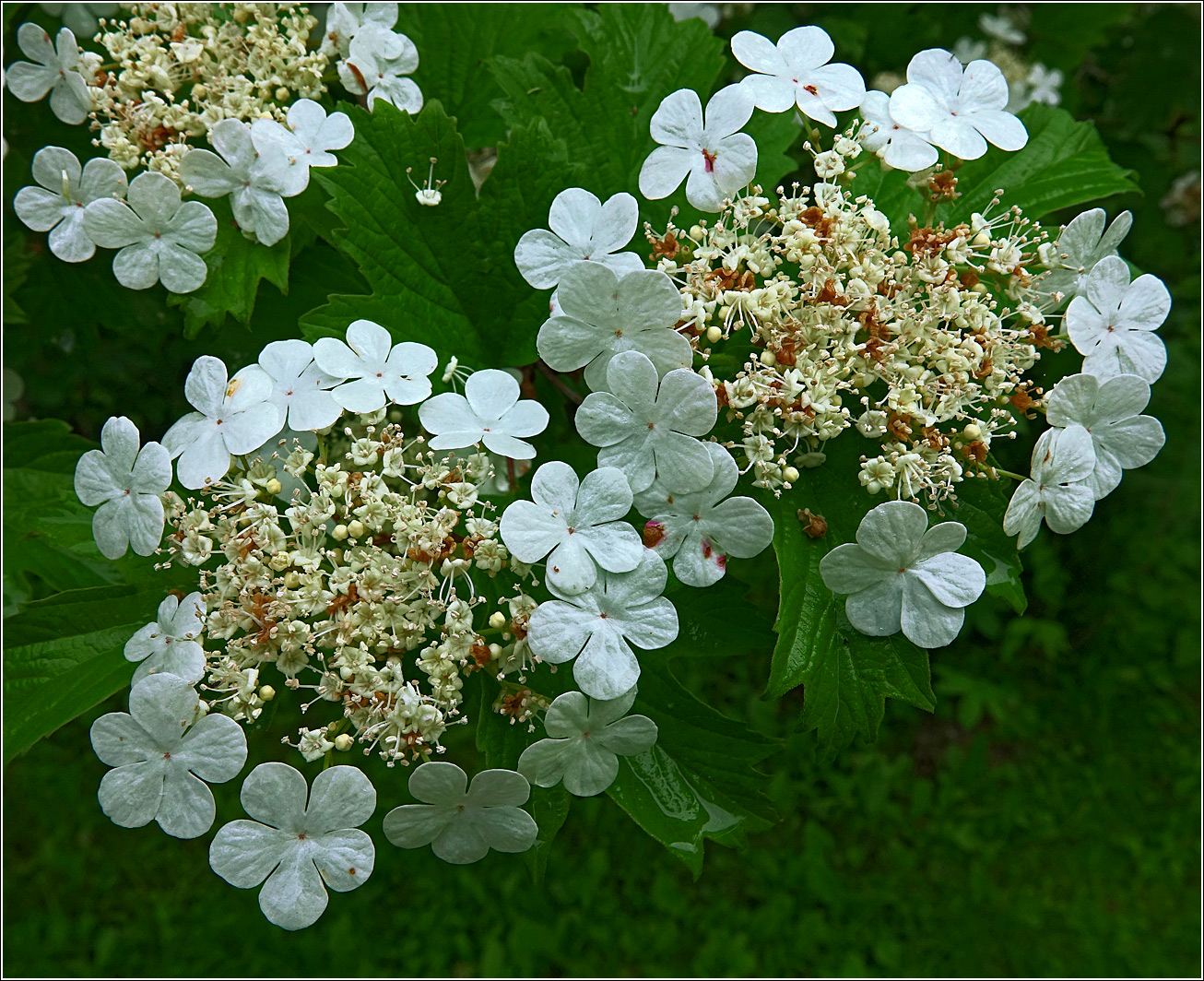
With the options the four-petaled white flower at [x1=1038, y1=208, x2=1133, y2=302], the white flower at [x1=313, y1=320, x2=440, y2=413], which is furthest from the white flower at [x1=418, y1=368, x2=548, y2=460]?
the four-petaled white flower at [x1=1038, y1=208, x2=1133, y2=302]

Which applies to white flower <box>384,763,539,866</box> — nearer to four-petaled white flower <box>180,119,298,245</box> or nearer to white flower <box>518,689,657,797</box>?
white flower <box>518,689,657,797</box>

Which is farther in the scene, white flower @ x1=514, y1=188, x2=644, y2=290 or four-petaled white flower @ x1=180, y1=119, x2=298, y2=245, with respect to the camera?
four-petaled white flower @ x1=180, y1=119, x2=298, y2=245

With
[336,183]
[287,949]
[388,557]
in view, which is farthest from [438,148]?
[287,949]

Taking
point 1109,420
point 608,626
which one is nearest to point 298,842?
point 608,626

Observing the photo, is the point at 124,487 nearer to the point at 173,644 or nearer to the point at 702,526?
the point at 173,644

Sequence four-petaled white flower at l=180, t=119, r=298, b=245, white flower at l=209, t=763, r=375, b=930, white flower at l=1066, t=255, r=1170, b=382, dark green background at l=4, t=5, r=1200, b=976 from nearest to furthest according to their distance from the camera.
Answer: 1. white flower at l=209, t=763, r=375, b=930
2. white flower at l=1066, t=255, r=1170, b=382
3. four-petaled white flower at l=180, t=119, r=298, b=245
4. dark green background at l=4, t=5, r=1200, b=976

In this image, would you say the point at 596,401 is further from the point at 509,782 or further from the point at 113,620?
the point at 113,620

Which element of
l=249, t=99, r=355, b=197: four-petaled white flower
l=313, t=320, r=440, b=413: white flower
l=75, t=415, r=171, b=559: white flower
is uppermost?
l=249, t=99, r=355, b=197: four-petaled white flower
